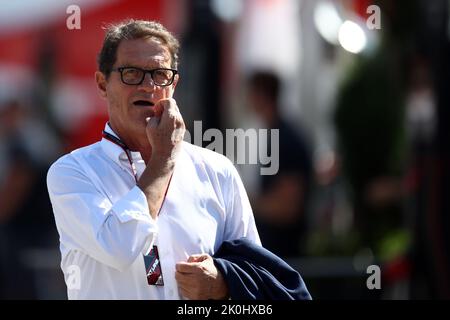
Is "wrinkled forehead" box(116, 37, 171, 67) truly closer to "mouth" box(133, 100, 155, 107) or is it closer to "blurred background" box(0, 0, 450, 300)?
"mouth" box(133, 100, 155, 107)

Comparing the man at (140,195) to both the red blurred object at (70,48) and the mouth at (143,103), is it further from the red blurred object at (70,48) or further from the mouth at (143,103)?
the red blurred object at (70,48)

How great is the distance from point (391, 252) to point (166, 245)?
6.43 metres

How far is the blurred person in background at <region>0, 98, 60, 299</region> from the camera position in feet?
33.1

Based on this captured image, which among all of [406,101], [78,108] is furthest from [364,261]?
[78,108]

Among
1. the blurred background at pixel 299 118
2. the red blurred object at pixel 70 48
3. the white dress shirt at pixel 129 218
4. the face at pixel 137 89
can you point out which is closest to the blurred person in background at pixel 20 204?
the blurred background at pixel 299 118

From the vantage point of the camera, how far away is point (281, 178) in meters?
8.73

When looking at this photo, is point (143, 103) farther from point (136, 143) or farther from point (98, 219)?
point (98, 219)

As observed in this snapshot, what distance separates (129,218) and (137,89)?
1.14 feet

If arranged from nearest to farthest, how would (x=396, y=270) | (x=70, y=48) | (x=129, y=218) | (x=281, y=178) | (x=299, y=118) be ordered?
(x=129, y=218)
(x=281, y=178)
(x=396, y=270)
(x=299, y=118)
(x=70, y=48)

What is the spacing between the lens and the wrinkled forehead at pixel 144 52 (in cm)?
344

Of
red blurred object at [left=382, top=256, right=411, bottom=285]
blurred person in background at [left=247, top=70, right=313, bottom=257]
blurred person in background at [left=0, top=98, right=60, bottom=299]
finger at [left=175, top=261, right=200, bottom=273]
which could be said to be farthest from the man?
blurred person in background at [left=0, top=98, right=60, bottom=299]

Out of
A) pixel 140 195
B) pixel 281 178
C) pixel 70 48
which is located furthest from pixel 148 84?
pixel 70 48

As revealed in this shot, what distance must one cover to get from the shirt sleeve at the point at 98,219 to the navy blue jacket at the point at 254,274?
241mm
